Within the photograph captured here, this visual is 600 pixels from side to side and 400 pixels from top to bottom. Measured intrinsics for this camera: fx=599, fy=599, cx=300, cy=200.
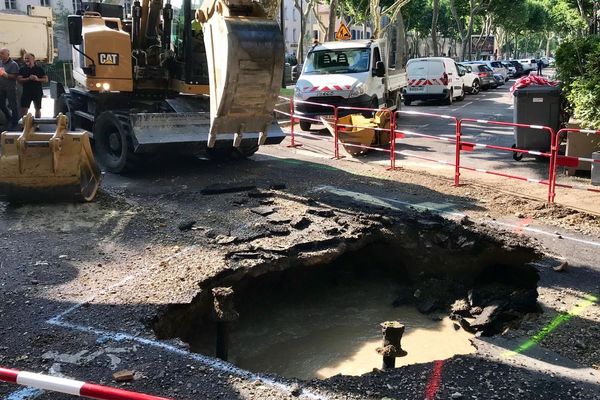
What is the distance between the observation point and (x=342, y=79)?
657 inches

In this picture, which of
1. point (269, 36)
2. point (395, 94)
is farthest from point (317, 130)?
point (269, 36)

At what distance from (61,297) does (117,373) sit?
1.65m

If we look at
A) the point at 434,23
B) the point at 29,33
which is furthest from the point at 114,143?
the point at 434,23

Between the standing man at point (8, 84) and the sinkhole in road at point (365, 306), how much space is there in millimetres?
9892

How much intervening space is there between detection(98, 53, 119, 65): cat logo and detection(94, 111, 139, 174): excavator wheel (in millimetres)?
880

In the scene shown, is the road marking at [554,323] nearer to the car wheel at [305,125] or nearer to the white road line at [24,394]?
the white road line at [24,394]

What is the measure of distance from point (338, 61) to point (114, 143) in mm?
8540

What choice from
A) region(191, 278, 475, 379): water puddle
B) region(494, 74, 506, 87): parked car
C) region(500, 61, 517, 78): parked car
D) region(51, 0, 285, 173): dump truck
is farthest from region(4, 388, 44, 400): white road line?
region(500, 61, 517, 78): parked car

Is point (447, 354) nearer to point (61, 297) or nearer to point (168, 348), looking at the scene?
point (168, 348)

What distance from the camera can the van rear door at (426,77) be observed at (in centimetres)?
2562

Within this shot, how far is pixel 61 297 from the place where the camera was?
552cm

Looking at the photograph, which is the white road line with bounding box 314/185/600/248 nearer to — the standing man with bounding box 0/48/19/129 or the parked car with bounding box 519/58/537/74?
the standing man with bounding box 0/48/19/129

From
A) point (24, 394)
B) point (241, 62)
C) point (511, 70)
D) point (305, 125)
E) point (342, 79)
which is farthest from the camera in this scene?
point (511, 70)

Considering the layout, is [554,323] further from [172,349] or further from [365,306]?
[172,349]
